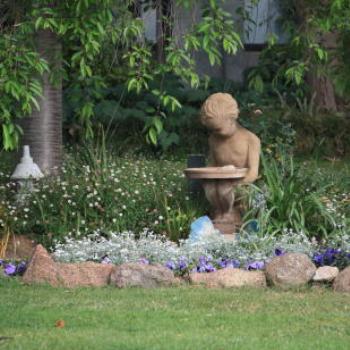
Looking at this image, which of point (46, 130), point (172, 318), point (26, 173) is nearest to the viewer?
point (172, 318)

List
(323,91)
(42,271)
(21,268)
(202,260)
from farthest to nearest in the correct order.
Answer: (323,91) < (21,268) < (202,260) < (42,271)

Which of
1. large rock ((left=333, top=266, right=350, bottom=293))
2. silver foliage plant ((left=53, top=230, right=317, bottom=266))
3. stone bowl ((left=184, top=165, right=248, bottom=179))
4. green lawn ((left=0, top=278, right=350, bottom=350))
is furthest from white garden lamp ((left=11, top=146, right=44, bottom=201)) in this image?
large rock ((left=333, top=266, right=350, bottom=293))

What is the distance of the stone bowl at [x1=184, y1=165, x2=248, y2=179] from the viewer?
10250 mm

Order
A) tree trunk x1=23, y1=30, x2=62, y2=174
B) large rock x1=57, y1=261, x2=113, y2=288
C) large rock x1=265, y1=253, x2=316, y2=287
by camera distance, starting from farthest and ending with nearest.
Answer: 1. tree trunk x1=23, y1=30, x2=62, y2=174
2. large rock x1=57, y1=261, x2=113, y2=288
3. large rock x1=265, y1=253, x2=316, y2=287

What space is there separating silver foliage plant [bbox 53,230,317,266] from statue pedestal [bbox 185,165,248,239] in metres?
0.74

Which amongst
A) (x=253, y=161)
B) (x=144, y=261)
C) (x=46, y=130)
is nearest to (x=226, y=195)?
(x=253, y=161)

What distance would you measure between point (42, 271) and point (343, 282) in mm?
2374

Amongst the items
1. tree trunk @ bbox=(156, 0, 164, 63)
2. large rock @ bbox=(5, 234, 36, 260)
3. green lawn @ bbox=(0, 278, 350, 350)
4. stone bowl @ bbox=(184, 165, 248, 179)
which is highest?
tree trunk @ bbox=(156, 0, 164, 63)

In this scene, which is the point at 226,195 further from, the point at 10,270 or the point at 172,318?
the point at 172,318

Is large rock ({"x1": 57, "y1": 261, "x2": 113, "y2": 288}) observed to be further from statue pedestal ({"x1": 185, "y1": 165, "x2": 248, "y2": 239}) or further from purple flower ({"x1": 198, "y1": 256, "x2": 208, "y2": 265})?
statue pedestal ({"x1": 185, "y1": 165, "x2": 248, "y2": 239})

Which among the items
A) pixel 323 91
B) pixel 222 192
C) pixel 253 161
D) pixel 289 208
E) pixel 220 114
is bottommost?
pixel 289 208

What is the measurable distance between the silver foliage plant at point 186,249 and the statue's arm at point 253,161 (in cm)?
92

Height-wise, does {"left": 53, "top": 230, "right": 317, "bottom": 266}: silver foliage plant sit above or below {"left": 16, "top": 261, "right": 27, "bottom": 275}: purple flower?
above

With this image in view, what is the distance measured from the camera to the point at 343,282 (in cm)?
830
